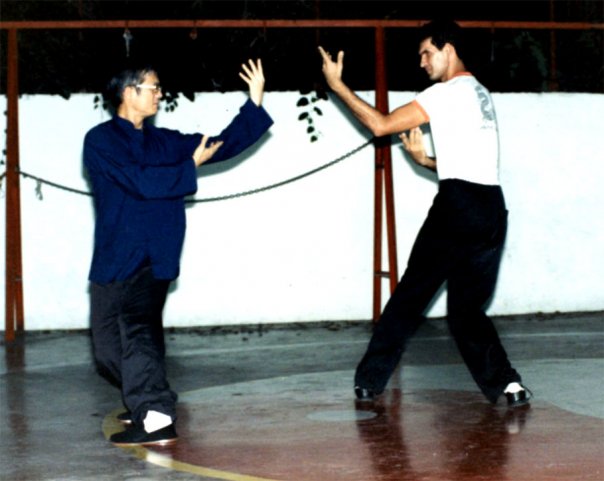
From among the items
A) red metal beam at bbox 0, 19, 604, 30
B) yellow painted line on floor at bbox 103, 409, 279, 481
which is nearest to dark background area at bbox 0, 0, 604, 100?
red metal beam at bbox 0, 19, 604, 30

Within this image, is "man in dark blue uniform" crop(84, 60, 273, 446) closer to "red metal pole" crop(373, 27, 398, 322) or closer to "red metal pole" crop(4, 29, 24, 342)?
"red metal pole" crop(4, 29, 24, 342)

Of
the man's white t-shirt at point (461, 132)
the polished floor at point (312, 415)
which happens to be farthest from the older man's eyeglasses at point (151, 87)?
the polished floor at point (312, 415)

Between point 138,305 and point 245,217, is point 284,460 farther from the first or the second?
point 245,217

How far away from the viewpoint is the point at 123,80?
276 inches

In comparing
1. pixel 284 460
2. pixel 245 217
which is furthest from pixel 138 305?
pixel 245 217

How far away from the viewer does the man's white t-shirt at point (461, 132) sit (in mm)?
7191

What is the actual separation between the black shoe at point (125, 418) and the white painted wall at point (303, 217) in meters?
3.57

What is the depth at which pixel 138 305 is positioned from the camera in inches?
269

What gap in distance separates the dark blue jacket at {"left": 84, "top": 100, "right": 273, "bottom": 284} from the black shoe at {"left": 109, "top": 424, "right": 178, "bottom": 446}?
748mm

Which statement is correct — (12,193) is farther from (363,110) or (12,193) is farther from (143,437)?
(143,437)

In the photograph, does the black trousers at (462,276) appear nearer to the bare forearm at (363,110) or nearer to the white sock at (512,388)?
the white sock at (512,388)

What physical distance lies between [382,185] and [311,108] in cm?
85

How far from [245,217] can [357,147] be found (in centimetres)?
106

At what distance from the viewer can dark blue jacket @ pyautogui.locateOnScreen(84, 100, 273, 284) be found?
6738 millimetres
